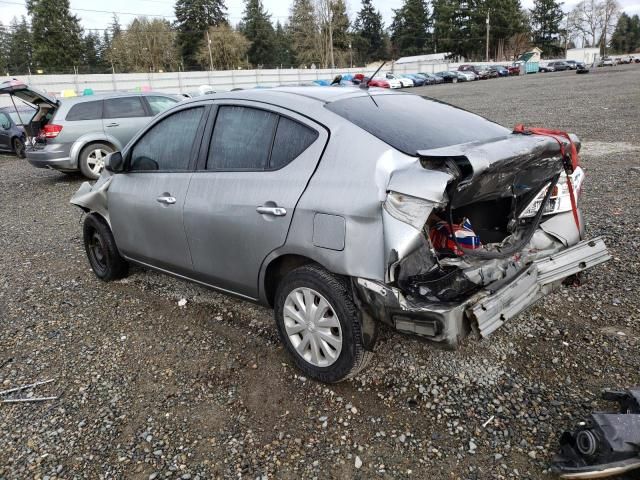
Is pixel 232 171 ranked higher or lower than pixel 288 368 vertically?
higher

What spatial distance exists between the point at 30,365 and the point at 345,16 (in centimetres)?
8030

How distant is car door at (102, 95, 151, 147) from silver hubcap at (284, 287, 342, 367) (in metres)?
8.34

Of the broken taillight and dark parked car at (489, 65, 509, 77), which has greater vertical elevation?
dark parked car at (489, 65, 509, 77)

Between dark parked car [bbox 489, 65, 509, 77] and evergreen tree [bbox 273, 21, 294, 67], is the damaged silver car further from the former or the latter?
evergreen tree [bbox 273, 21, 294, 67]

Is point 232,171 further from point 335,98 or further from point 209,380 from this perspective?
point 209,380

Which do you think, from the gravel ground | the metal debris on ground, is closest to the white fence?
the gravel ground

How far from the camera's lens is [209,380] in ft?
10.7

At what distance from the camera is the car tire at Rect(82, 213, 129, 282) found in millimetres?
4723

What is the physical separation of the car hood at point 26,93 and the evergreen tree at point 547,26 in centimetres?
10129

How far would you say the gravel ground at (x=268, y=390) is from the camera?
256 centimetres

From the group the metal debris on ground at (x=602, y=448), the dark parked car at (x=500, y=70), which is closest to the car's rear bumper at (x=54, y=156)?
the metal debris on ground at (x=602, y=448)

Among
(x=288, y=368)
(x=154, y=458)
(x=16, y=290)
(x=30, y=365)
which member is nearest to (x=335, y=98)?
(x=288, y=368)

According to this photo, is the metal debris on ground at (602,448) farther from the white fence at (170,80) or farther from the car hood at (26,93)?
the white fence at (170,80)

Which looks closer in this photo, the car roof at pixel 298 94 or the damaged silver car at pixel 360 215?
the damaged silver car at pixel 360 215
